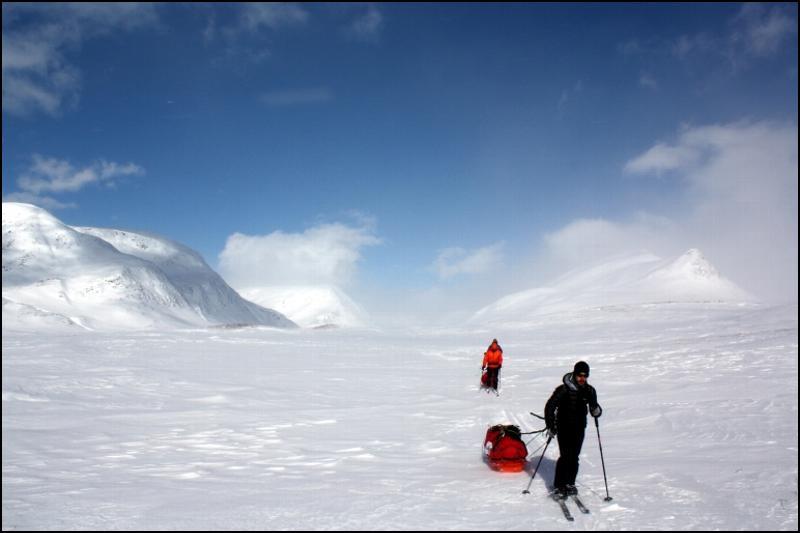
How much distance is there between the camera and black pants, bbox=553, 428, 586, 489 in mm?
7211

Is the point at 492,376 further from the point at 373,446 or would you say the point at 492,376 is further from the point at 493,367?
the point at 373,446

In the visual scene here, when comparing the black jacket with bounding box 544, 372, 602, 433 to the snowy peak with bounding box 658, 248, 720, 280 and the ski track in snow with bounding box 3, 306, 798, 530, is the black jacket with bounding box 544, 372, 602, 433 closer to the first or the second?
Answer: the ski track in snow with bounding box 3, 306, 798, 530

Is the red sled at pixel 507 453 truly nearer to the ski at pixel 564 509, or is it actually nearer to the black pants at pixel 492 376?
the ski at pixel 564 509

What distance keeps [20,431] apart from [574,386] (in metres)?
11.8

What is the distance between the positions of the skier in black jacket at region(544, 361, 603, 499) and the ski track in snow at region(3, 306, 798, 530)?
0.44 metres

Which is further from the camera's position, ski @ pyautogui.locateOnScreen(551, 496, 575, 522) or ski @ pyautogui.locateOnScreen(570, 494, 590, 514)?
ski @ pyautogui.locateOnScreen(570, 494, 590, 514)

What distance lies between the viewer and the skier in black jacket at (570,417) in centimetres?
724

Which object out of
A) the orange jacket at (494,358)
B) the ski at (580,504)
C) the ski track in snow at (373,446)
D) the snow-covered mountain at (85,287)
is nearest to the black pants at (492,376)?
the orange jacket at (494,358)

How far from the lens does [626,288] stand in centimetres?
12925

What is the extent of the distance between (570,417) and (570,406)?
0.16 metres

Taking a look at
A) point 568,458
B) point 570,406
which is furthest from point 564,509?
point 570,406

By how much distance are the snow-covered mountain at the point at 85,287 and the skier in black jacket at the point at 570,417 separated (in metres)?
122

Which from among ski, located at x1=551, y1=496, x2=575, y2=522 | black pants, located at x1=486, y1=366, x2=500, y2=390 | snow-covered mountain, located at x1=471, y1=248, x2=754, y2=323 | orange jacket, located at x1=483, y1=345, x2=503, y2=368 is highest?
snow-covered mountain, located at x1=471, y1=248, x2=754, y2=323

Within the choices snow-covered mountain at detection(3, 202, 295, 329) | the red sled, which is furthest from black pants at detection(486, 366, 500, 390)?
snow-covered mountain at detection(3, 202, 295, 329)
